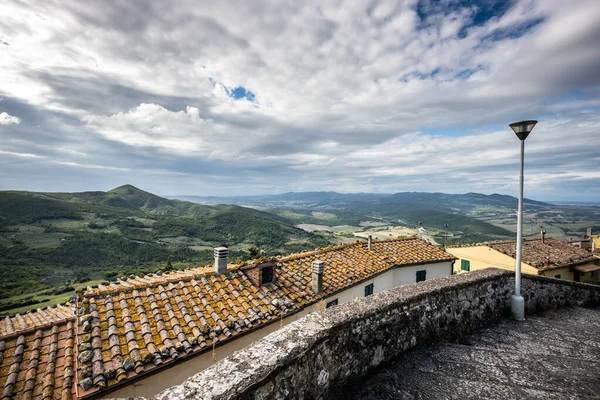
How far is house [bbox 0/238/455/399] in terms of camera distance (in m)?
6.49

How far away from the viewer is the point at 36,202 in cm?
11762

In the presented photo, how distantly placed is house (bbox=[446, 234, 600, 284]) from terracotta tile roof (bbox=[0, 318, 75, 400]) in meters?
29.7

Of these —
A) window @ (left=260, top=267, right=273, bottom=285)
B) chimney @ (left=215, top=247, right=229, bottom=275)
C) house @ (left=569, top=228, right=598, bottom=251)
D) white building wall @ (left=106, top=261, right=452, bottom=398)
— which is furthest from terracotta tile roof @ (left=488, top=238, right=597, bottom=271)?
chimney @ (left=215, top=247, right=229, bottom=275)

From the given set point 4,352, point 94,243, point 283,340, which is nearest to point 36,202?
point 94,243

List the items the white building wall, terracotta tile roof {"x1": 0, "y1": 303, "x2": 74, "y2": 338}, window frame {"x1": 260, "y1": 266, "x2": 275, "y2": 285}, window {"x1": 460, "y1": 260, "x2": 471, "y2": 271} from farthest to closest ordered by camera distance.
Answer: window {"x1": 460, "y1": 260, "x2": 471, "y2": 271}
window frame {"x1": 260, "y1": 266, "x2": 275, "y2": 285}
terracotta tile roof {"x1": 0, "y1": 303, "x2": 74, "y2": 338}
the white building wall

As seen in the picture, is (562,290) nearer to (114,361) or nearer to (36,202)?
(114,361)

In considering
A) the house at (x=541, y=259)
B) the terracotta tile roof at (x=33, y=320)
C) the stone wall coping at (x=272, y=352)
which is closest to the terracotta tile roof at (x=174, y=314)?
the terracotta tile roof at (x=33, y=320)

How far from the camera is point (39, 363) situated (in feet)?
24.3

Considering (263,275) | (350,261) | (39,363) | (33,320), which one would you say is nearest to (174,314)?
(39,363)

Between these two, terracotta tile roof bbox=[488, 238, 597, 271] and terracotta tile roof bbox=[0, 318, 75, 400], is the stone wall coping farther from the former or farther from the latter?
terracotta tile roof bbox=[488, 238, 597, 271]

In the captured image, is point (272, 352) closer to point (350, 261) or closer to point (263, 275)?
point (263, 275)

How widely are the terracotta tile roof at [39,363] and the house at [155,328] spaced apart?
0.08ft

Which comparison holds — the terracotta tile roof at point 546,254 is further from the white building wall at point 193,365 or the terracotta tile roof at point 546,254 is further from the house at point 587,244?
the white building wall at point 193,365

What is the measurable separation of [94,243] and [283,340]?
345ft
